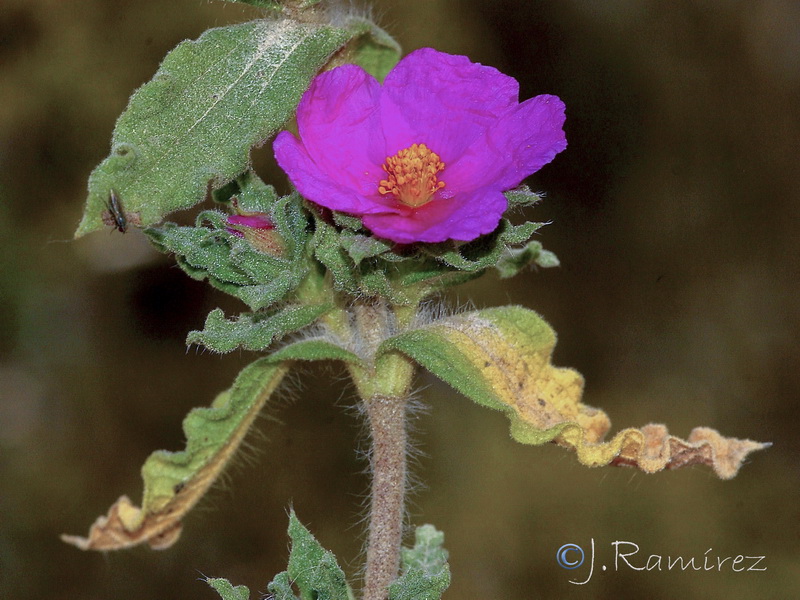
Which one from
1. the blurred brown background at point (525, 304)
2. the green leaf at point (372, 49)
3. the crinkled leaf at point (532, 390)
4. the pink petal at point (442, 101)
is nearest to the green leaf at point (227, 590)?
the crinkled leaf at point (532, 390)

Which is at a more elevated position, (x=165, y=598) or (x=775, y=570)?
(x=775, y=570)

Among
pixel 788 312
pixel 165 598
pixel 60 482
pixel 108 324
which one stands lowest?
pixel 165 598

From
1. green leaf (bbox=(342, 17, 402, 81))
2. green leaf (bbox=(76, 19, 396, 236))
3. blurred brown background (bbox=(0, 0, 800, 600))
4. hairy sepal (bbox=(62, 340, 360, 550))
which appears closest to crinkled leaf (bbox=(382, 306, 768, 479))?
hairy sepal (bbox=(62, 340, 360, 550))

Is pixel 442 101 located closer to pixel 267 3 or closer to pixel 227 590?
pixel 267 3

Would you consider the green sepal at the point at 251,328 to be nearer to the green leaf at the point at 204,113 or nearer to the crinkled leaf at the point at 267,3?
the green leaf at the point at 204,113

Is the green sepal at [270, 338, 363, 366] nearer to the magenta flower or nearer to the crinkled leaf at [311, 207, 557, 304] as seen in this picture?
the crinkled leaf at [311, 207, 557, 304]

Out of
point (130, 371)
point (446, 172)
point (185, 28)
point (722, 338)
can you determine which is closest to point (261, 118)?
point (446, 172)

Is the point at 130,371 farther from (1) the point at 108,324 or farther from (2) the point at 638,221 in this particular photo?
(2) the point at 638,221

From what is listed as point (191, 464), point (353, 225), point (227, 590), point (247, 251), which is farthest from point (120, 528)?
point (353, 225)
